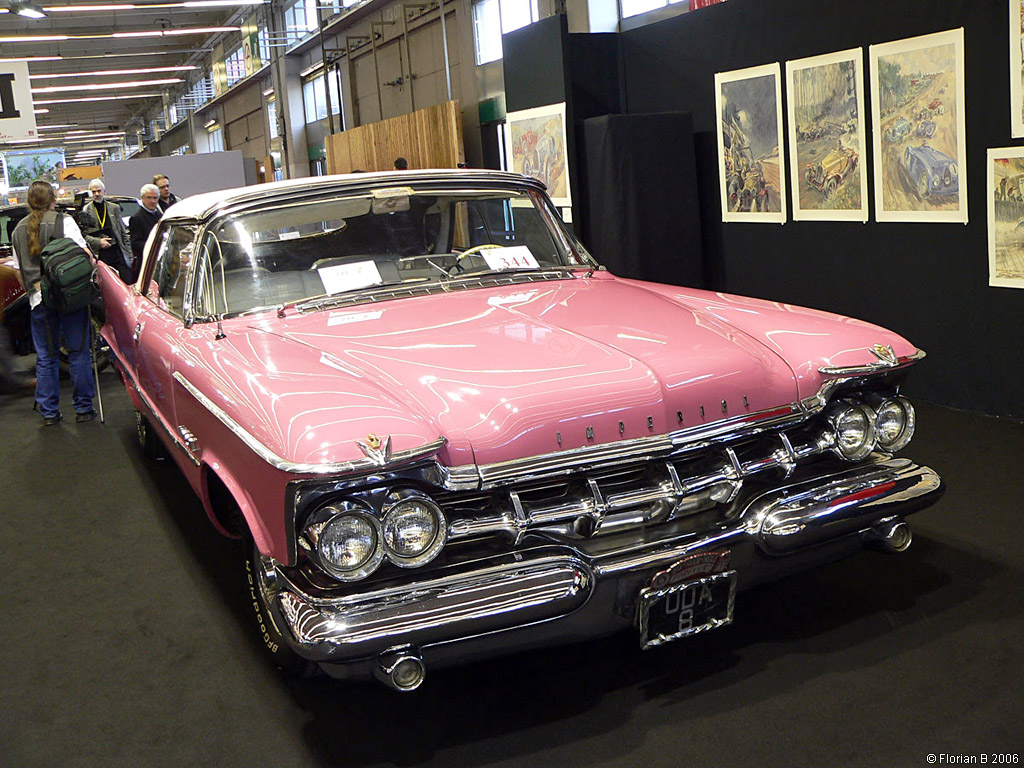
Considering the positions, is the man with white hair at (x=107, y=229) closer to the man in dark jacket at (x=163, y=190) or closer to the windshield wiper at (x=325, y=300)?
the man in dark jacket at (x=163, y=190)

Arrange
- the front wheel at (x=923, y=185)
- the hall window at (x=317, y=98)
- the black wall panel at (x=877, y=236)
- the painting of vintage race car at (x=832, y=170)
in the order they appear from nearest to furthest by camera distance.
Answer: the black wall panel at (x=877, y=236), the front wheel at (x=923, y=185), the painting of vintage race car at (x=832, y=170), the hall window at (x=317, y=98)

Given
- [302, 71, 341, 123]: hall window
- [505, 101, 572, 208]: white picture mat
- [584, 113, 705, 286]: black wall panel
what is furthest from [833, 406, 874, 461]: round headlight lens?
[302, 71, 341, 123]: hall window

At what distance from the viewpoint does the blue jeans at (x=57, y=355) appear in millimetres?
6797

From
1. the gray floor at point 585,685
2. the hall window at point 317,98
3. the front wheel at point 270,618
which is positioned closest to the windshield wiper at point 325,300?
the front wheel at point 270,618

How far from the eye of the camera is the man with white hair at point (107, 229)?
30.6 ft

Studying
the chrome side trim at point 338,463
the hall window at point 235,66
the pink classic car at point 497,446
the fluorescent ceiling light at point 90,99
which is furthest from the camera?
the fluorescent ceiling light at point 90,99

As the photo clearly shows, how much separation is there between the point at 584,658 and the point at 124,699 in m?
1.42

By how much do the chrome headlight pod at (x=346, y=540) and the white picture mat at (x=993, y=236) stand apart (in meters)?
4.39

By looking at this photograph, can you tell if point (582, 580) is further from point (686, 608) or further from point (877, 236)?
point (877, 236)

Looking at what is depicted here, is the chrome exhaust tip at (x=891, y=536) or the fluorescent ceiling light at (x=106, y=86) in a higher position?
the fluorescent ceiling light at (x=106, y=86)

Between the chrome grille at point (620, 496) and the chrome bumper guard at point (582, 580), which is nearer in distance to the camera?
the chrome bumper guard at point (582, 580)

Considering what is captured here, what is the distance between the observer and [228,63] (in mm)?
27734

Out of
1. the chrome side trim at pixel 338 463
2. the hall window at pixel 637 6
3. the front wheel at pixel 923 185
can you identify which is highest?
the hall window at pixel 637 6

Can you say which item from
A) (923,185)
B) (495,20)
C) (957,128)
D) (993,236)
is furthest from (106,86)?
(993,236)
